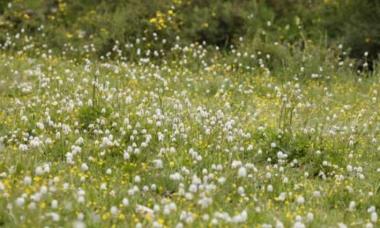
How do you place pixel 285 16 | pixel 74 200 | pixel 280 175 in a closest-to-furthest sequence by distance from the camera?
pixel 74 200 < pixel 280 175 < pixel 285 16

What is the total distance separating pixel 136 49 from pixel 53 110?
504 cm

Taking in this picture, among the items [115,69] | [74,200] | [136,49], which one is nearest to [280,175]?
[74,200]

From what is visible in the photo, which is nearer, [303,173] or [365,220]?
[365,220]

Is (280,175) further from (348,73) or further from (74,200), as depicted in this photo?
(348,73)

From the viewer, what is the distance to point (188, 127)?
8.07 meters

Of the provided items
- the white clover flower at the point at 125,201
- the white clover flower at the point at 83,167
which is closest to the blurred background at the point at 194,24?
the white clover flower at the point at 83,167

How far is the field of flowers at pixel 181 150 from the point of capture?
5.68 metres

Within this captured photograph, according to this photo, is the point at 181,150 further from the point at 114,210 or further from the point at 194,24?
the point at 194,24

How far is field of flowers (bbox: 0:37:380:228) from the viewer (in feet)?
18.6

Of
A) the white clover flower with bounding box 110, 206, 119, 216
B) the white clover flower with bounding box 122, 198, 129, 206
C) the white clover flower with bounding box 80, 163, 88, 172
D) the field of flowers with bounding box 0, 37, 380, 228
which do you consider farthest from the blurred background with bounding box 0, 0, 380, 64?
the white clover flower with bounding box 110, 206, 119, 216

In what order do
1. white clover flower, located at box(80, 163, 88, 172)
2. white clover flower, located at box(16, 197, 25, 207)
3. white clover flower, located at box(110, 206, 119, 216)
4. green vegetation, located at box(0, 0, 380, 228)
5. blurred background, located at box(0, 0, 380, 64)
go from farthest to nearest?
blurred background, located at box(0, 0, 380, 64)
white clover flower, located at box(80, 163, 88, 172)
green vegetation, located at box(0, 0, 380, 228)
white clover flower, located at box(110, 206, 119, 216)
white clover flower, located at box(16, 197, 25, 207)

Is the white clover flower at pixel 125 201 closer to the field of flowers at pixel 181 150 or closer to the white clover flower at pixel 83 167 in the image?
the field of flowers at pixel 181 150

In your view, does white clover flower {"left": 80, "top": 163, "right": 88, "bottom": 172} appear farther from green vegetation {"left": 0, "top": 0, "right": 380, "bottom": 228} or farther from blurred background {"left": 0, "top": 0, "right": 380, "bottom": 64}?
blurred background {"left": 0, "top": 0, "right": 380, "bottom": 64}

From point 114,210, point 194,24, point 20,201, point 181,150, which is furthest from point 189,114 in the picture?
point 194,24
